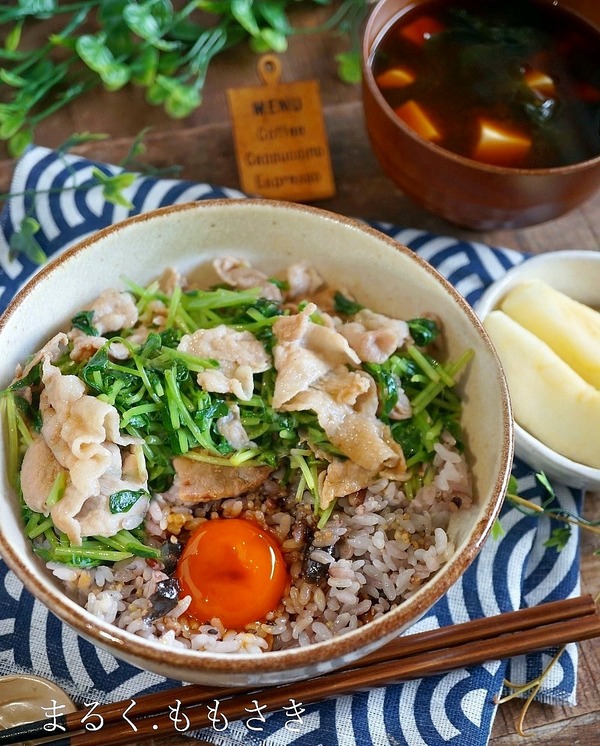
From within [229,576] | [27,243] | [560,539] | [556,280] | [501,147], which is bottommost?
[560,539]

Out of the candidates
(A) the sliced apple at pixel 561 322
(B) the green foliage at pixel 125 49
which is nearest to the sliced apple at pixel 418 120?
(B) the green foliage at pixel 125 49

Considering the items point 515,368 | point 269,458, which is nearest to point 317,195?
point 515,368

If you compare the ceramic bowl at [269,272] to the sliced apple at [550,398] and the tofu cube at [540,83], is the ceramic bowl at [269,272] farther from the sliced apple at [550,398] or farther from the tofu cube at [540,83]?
the tofu cube at [540,83]

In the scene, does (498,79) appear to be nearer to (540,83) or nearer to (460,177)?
(540,83)

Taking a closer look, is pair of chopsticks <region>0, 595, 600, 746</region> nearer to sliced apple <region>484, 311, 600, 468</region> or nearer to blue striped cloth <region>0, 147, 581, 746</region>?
blue striped cloth <region>0, 147, 581, 746</region>

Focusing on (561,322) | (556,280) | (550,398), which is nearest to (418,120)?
(556,280)

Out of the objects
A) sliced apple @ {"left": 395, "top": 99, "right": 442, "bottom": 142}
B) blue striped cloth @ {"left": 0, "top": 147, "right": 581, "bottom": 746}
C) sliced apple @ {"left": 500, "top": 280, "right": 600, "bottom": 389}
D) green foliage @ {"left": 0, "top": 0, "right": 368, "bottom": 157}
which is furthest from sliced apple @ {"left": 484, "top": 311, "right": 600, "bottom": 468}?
green foliage @ {"left": 0, "top": 0, "right": 368, "bottom": 157}

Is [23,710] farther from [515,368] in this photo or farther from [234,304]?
[515,368]
